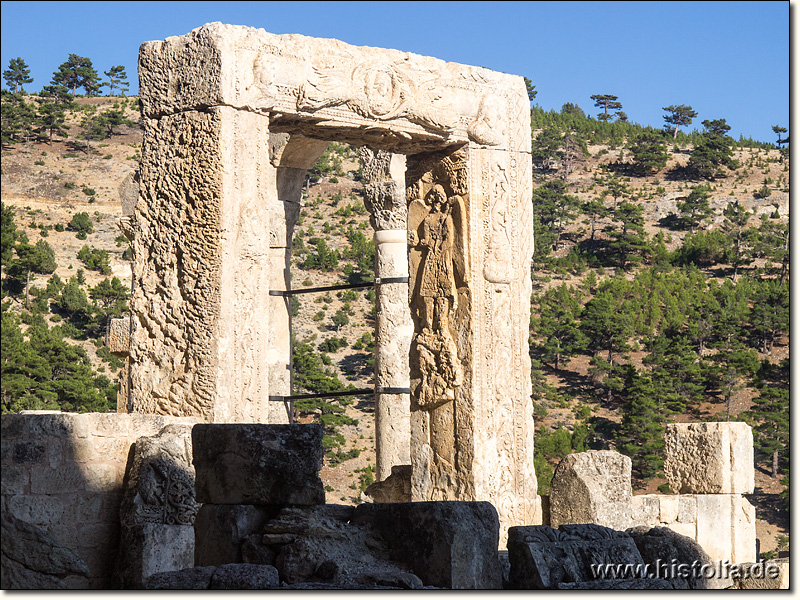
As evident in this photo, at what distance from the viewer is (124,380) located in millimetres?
8391

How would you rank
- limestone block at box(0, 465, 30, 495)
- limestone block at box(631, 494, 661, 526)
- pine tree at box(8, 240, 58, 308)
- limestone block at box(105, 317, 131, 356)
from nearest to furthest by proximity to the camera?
1. limestone block at box(0, 465, 30, 495)
2. limestone block at box(631, 494, 661, 526)
3. limestone block at box(105, 317, 131, 356)
4. pine tree at box(8, 240, 58, 308)

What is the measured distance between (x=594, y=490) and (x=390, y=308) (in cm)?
403

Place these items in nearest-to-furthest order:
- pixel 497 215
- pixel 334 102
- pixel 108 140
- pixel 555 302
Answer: pixel 334 102
pixel 497 215
pixel 555 302
pixel 108 140

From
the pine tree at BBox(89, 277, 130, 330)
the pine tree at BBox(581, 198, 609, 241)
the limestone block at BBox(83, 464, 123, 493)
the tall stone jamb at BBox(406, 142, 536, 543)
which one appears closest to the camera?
the limestone block at BBox(83, 464, 123, 493)

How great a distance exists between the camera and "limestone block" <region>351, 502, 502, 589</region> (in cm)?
562

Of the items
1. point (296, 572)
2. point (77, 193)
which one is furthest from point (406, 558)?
point (77, 193)

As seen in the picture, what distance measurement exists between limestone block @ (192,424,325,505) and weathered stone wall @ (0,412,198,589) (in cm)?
89

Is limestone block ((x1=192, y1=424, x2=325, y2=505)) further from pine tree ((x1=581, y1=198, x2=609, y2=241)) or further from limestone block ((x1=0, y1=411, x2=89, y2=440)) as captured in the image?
pine tree ((x1=581, y1=198, x2=609, y2=241))

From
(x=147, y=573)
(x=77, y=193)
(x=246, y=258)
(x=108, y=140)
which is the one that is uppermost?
Answer: (x=108, y=140)

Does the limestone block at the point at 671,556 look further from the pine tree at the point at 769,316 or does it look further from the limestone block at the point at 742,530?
the pine tree at the point at 769,316

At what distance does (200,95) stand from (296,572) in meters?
3.71

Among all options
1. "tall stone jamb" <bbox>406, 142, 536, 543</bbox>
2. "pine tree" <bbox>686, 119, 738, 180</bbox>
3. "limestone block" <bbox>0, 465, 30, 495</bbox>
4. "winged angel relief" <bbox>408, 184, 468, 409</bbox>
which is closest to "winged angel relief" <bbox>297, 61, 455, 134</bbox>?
"tall stone jamb" <bbox>406, 142, 536, 543</bbox>

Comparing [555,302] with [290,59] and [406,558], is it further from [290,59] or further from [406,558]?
[406,558]

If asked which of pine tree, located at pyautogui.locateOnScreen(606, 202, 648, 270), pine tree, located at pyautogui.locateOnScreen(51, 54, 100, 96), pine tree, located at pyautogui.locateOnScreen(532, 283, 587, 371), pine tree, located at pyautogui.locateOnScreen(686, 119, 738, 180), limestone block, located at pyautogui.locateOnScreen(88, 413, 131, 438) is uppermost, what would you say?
pine tree, located at pyautogui.locateOnScreen(51, 54, 100, 96)
